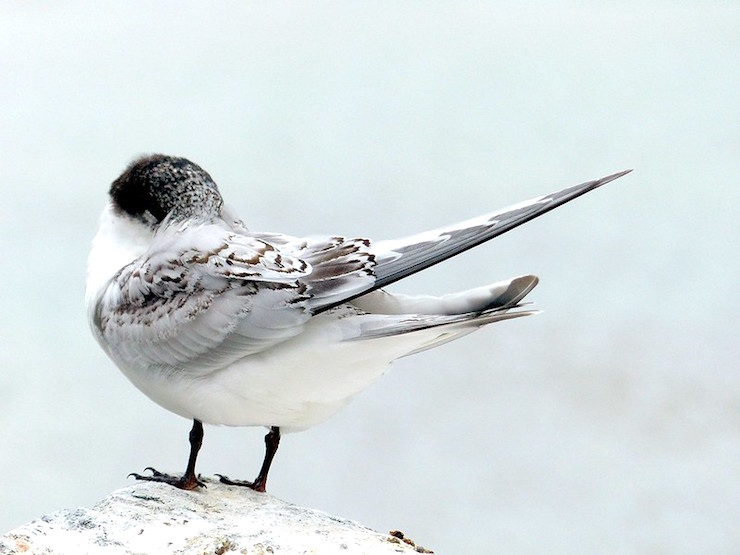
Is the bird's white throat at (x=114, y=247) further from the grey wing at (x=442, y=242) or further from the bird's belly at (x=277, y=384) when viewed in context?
the grey wing at (x=442, y=242)

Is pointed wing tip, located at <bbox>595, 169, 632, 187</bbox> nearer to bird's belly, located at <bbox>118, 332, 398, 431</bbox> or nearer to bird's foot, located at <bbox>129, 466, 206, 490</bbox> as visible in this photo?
bird's belly, located at <bbox>118, 332, 398, 431</bbox>

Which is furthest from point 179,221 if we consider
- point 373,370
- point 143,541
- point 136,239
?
point 143,541

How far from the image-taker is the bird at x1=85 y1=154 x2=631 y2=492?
3760mm

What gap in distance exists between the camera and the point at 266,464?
429 cm

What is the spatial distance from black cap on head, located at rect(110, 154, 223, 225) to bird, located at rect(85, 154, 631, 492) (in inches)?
0.6

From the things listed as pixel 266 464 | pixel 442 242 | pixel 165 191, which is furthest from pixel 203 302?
pixel 442 242

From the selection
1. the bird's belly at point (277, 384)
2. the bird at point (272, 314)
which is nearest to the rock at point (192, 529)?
the bird at point (272, 314)

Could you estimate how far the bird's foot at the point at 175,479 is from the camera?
13.5ft

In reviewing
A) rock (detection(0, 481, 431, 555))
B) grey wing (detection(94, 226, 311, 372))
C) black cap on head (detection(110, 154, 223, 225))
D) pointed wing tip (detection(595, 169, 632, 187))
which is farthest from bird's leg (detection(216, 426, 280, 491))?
pointed wing tip (detection(595, 169, 632, 187))

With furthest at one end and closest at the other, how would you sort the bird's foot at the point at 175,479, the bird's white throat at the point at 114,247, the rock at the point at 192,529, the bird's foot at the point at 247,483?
the bird's white throat at the point at 114,247, the bird's foot at the point at 247,483, the bird's foot at the point at 175,479, the rock at the point at 192,529

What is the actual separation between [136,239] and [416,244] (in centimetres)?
121

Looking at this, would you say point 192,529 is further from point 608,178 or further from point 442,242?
point 608,178

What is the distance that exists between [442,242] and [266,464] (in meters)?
1.13

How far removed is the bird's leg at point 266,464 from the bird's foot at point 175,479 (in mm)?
154
